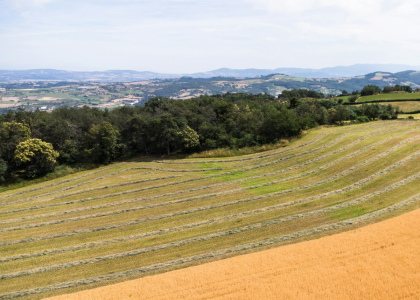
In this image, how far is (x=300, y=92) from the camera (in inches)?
5807

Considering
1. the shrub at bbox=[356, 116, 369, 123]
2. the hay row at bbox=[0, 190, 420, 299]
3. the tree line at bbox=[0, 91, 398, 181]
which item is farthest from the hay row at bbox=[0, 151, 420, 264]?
the shrub at bbox=[356, 116, 369, 123]

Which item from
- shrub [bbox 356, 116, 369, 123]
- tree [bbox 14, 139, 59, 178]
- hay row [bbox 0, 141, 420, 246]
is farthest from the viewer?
shrub [bbox 356, 116, 369, 123]

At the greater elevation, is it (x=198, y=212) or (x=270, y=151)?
(x=270, y=151)

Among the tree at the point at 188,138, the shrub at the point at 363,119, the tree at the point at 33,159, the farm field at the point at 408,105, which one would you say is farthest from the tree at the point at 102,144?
the farm field at the point at 408,105

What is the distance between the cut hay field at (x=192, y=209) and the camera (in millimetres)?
21172

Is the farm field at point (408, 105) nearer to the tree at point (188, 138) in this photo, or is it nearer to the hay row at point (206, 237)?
the hay row at point (206, 237)

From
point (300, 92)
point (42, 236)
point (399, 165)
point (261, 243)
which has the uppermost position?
point (300, 92)

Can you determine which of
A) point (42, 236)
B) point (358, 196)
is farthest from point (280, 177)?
point (42, 236)

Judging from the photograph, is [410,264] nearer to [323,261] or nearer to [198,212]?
[323,261]

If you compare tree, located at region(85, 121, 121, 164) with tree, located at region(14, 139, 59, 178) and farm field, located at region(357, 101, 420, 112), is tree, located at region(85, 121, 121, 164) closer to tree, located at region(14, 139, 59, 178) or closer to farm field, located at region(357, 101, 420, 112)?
tree, located at region(14, 139, 59, 178)

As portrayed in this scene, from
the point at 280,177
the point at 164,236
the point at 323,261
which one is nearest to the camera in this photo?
the point at 323,261

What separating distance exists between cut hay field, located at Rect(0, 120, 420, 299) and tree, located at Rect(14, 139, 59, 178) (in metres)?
3.97

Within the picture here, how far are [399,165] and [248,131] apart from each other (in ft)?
100.0

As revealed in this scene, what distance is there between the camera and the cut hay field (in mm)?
21172
